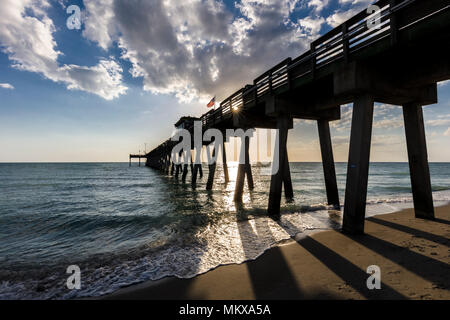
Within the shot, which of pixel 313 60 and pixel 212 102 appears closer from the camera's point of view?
pixel 313 60

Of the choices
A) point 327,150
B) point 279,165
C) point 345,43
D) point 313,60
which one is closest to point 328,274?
point 279,165

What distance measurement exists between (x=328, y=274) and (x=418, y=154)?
594 centimetres

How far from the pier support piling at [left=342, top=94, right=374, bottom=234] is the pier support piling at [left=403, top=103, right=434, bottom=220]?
2.57m

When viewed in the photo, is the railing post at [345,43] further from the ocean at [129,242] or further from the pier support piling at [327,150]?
the ocean at [129,242]

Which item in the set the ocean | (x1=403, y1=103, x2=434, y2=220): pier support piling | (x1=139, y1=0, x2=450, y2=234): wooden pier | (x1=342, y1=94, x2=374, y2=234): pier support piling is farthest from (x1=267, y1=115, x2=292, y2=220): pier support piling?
(x1=403, y1=103, x2=434, y2=220): pier support piling

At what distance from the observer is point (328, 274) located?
12.2ft

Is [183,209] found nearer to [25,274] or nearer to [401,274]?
[25,274]

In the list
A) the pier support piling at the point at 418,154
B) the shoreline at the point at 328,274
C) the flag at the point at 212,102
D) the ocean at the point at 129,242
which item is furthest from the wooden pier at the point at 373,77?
the flag at the point at 212,102

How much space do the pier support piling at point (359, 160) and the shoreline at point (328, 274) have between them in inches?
25.7

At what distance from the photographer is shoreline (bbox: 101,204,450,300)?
3176 mm

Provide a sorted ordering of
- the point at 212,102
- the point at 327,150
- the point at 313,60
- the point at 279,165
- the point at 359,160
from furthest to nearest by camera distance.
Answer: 1. the point at 212,102
2. the point at 327,150
3. the point at 279,165
4. the point at 313,60
5. the point at 359,160

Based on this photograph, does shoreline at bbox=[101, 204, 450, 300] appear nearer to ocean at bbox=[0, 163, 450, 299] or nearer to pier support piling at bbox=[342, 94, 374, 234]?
ocean at bbox=[0, 163, 450, 299]

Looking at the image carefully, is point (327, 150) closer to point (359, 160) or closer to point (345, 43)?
point (359, 160)
